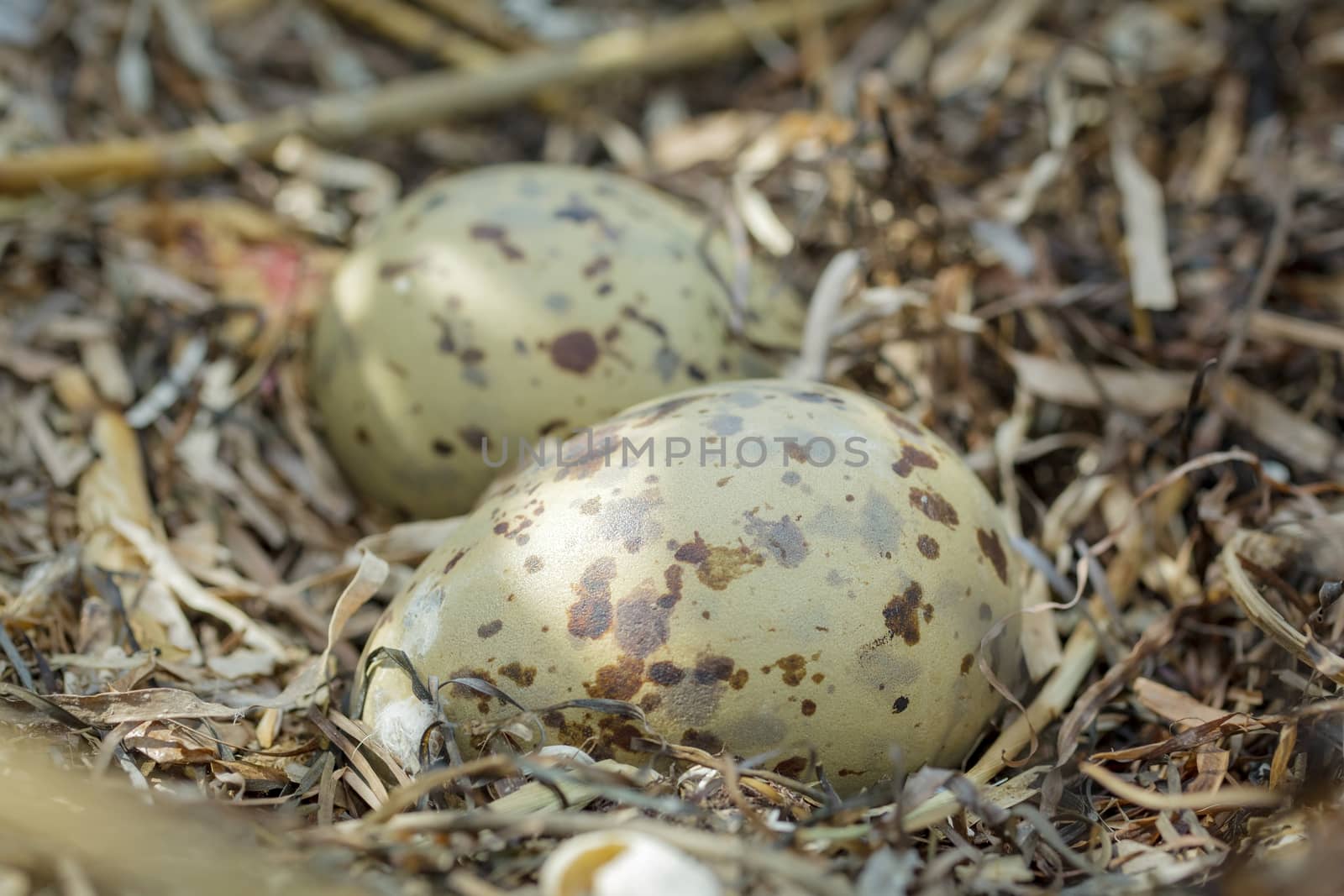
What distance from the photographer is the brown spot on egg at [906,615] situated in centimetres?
125

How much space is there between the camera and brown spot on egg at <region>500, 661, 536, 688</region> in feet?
4.04

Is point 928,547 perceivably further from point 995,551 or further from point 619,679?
point 619,679

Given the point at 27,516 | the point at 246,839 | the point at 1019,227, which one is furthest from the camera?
the point at 1019,227

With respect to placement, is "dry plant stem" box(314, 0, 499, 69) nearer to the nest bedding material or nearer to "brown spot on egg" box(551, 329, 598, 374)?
the nest bedding material

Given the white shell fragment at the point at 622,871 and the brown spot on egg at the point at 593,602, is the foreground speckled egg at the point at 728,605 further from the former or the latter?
Result: the white shell fragment at the point at 622,871

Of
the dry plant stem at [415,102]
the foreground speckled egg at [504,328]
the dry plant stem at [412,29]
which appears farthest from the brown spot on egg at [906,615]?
the dry plant stem at [412,29]

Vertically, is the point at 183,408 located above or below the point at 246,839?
above

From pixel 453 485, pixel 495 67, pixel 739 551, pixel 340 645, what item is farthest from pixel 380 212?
pixel 739 551

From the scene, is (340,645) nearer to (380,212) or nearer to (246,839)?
(246,839)

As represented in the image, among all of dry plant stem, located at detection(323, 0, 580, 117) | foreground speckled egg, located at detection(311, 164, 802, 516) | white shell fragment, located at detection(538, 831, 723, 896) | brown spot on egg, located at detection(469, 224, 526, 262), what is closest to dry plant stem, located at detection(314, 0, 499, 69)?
dry plant stem, located at detection(323, 0, 580, 117)

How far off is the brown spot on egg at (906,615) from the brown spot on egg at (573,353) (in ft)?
2.11

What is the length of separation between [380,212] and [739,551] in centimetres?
148

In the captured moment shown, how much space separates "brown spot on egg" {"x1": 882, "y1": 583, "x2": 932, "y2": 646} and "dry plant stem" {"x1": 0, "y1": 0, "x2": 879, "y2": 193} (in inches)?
70.2

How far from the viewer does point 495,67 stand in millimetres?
2664
